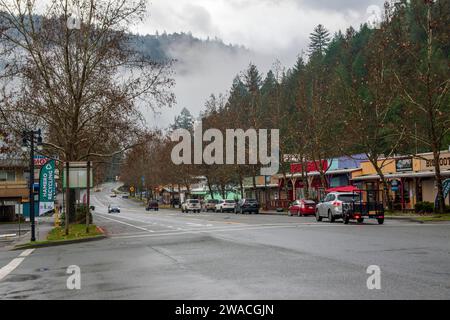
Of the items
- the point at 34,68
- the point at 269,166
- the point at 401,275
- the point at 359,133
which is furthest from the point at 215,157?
the point at 401,275

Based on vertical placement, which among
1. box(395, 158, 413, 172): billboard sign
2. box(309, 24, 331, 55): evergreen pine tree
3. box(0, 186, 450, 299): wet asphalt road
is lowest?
box(0, 186, 450, 299): wet asphalt road

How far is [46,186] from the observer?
3772cm

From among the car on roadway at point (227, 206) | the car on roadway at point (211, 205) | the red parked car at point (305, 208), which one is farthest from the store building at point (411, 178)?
the car on roadway at point (211, 205)

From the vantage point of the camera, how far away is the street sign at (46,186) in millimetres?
37531

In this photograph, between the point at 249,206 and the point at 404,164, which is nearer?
the point at 404,164

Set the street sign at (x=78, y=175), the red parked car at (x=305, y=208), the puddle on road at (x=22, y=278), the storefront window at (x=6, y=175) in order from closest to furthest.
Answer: the puddle on road at (x=22, y=278) → the street sign at (x=78, y=175) → the red parked car at (x=305, y=208) → the storefront window at (x=6, y=175)

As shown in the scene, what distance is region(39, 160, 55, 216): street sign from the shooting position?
3753 cm

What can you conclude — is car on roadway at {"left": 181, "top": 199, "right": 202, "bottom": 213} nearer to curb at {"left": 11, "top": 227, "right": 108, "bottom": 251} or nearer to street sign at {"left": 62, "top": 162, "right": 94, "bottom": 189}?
street sign at {"left": 62, "top": 162, "right": 94, "bottom": 189}

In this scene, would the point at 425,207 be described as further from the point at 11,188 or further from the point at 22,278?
the point at 11,188

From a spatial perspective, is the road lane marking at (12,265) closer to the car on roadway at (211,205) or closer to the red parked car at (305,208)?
the red parked car at (305,208)

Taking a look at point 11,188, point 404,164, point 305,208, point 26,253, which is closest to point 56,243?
point 26,253

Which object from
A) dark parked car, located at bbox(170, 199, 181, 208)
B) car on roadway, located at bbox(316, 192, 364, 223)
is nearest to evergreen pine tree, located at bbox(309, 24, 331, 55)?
dark parked car, located at bbox(170, 199, 181, 208)
